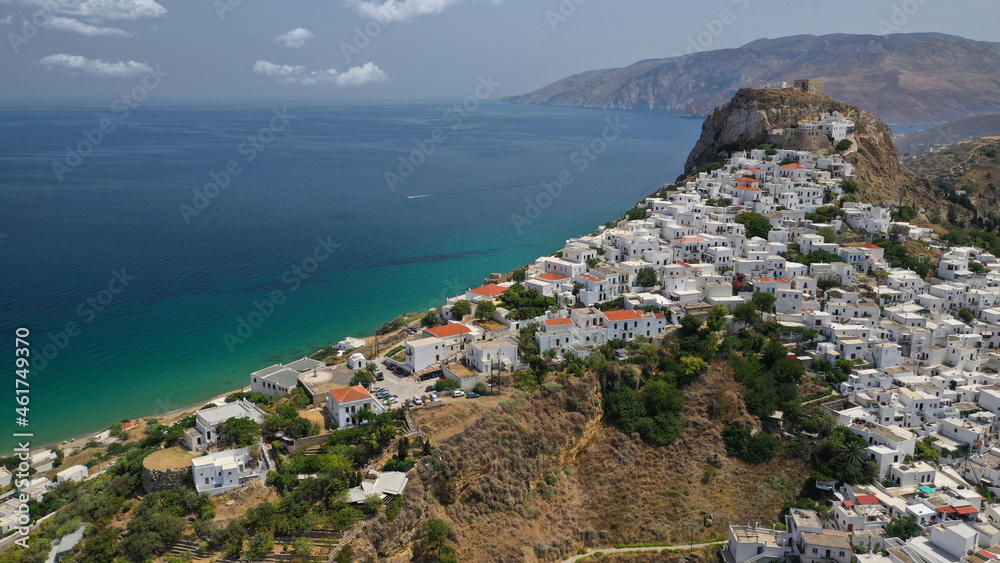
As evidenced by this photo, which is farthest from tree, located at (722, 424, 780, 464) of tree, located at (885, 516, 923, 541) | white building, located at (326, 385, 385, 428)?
white building, located at (326, 385, 385, 428)

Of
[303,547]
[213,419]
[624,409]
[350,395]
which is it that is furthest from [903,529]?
[213,419]

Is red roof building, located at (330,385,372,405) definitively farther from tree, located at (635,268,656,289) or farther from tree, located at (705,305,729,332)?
tree, located at (635,268,656,289)

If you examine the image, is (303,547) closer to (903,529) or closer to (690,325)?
(903,529)

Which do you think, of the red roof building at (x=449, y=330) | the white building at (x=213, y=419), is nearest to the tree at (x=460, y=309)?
the red roof building at (x=449, y=330)

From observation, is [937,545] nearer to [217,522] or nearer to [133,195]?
[217,522]

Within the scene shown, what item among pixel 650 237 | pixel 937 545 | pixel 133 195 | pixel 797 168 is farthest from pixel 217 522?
pixel 133 195

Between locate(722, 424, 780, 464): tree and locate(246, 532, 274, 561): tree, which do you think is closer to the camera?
locate(246, 532, 274, 561): tree
